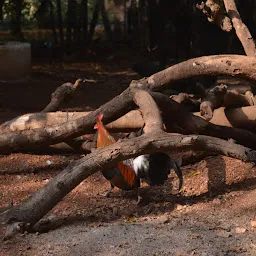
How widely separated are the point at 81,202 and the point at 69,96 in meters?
1.46

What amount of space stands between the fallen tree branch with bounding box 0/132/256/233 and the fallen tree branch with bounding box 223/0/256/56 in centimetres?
125

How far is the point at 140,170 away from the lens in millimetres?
4312

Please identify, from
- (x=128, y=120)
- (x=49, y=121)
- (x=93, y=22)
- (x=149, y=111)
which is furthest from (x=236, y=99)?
(x=93, y=22)

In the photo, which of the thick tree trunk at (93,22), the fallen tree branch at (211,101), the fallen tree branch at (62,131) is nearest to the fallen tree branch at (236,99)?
the fallen tree branch at (211,101)

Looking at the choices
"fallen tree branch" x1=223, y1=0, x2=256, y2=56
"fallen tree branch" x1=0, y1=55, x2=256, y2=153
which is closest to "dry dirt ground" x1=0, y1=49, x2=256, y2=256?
"fallen tree branch" x1=0, y1=55, x2=256, y2=153

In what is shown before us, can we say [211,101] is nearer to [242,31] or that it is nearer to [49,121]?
[242,31]

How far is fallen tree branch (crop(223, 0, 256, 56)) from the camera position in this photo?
4828 millimetres

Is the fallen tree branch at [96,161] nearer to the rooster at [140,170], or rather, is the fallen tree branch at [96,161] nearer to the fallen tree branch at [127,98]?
the rooster at [140,170]

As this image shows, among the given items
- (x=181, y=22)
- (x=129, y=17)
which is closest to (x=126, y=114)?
(x=181, y=22)

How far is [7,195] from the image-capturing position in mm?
4773

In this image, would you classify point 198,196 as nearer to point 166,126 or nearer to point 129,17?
point 166,126

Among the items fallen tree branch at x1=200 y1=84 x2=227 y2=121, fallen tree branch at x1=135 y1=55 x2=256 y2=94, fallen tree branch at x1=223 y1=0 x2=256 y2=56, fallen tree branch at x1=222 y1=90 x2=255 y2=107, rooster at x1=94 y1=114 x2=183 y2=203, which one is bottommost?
rooster at x1=94 y1=114 x2=183 y2=203

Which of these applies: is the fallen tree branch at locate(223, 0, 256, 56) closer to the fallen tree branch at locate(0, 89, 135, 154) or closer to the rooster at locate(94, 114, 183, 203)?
the fallen tree branch at locate(0, 89, 135, 154)

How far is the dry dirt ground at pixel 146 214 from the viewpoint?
3.41 metres
